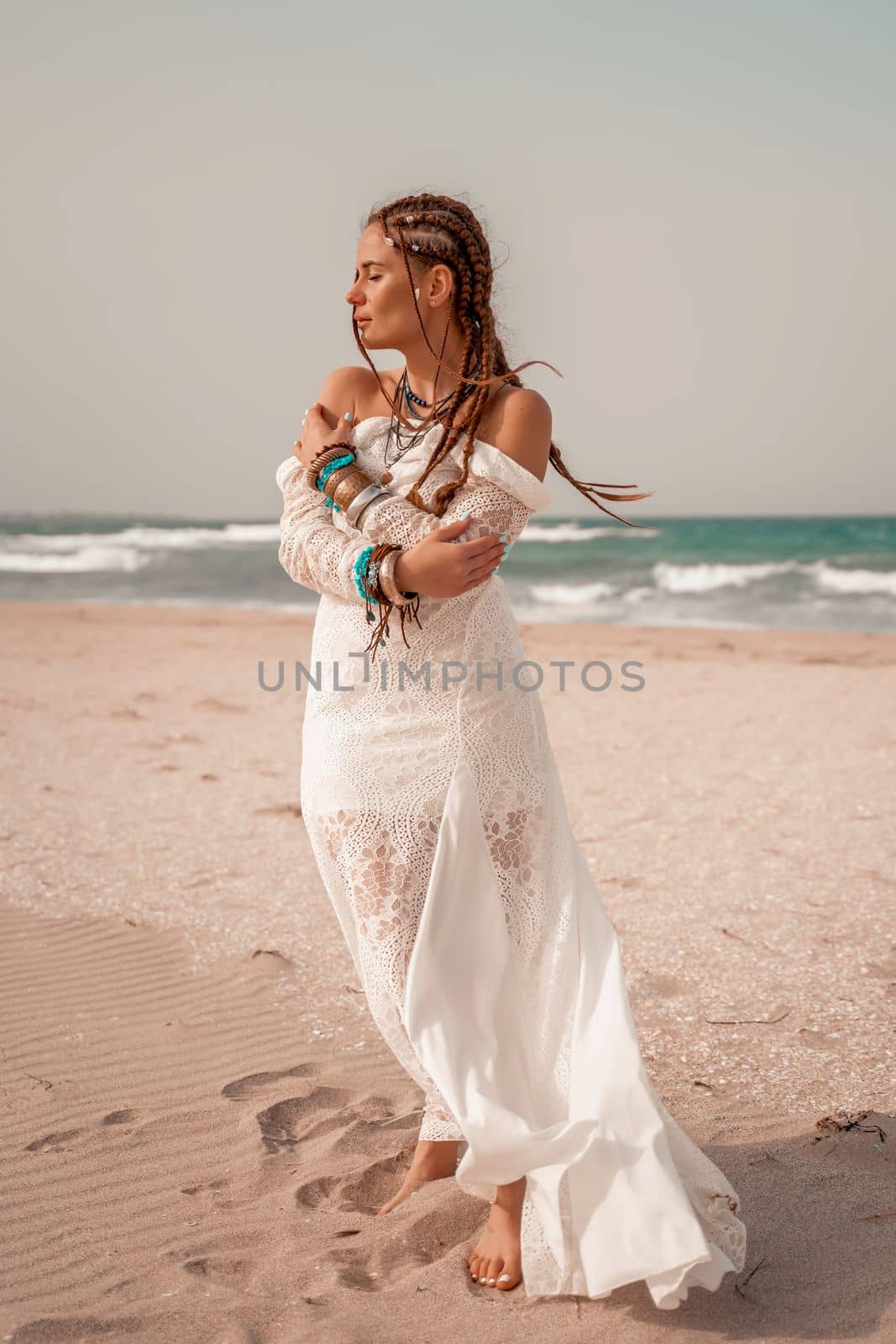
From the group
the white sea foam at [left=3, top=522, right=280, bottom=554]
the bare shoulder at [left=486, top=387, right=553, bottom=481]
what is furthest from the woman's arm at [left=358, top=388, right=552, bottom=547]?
the white sea foam at [left=3, top=522, right=280, bottom=554]

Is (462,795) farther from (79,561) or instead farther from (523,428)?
(79,561)

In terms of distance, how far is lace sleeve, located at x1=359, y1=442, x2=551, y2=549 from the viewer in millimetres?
2477

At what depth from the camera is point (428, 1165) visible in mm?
2867

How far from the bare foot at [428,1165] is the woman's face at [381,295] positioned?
6.27 feet

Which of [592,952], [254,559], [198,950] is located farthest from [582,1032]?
[254,559]

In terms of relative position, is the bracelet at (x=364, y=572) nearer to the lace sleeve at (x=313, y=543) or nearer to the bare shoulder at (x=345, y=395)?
the lace sleeve at (x=313, y=543)

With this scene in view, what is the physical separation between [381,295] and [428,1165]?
6.85 feet

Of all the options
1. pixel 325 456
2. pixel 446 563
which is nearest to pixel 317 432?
pixel 325 456

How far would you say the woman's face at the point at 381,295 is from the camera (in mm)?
2582

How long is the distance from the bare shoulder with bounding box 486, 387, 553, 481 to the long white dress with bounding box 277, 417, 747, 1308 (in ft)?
0.18

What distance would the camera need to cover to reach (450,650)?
261 centimetres

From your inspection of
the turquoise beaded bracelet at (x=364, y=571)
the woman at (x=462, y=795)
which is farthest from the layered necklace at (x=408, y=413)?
the turquoise beaded bracelet at (x=364, y=571)

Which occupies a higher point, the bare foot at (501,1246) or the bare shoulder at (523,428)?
the bare shoulder at (523,428)

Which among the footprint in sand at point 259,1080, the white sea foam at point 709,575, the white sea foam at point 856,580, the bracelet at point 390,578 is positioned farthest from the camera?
the white sea foam at point 709,575
